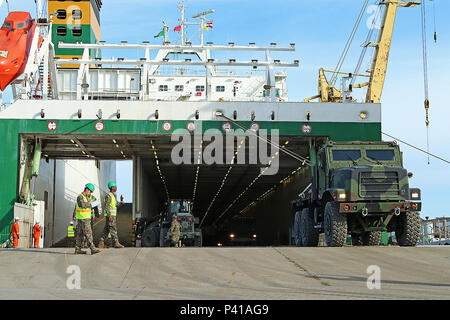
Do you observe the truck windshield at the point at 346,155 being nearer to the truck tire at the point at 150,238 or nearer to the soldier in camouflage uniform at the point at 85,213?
the soldier in camouflage uniform at the point at 85,213

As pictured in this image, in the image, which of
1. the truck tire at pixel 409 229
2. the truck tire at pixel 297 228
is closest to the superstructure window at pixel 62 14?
the truck tire at pixel 297 228

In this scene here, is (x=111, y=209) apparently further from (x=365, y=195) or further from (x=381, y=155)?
(x=381, y=155)

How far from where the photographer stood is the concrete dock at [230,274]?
9.93 m

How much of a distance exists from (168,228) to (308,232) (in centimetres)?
1028

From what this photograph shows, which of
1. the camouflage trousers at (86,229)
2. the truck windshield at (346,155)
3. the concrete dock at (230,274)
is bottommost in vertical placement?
the concrete dock at (230,274)

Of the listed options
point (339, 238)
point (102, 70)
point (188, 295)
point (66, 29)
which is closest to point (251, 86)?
point (102, 70)

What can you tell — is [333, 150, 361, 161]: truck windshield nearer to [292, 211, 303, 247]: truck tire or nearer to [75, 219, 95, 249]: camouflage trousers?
[292, 211, 303, 247]: truck tire

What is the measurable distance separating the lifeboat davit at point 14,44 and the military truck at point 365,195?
1742 cm

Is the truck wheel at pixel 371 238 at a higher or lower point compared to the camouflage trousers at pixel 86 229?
lower

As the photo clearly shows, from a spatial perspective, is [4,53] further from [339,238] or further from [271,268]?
[271,268]

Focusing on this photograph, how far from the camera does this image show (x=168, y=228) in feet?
98.0

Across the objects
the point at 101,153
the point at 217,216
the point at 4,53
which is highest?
the point at 4,53

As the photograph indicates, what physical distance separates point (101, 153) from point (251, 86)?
1326 cm

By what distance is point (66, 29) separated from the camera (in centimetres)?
5100
